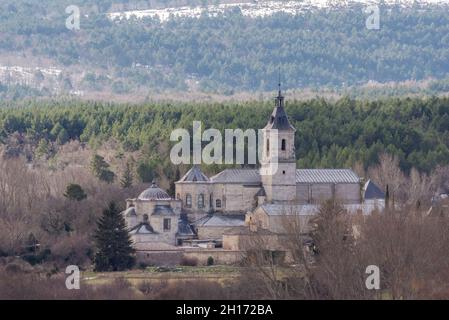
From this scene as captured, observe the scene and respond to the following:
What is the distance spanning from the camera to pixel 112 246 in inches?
2945

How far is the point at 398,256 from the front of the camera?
63125mm

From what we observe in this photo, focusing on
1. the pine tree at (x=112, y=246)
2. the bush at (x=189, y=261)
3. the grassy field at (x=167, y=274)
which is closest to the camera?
the grassy field at (x=167, y=274)

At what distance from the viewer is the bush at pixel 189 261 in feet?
252

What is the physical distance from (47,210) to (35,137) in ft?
120

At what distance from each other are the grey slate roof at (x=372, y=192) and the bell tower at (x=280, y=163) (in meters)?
3.29

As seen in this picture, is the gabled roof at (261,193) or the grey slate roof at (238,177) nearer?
the gabled roof at (261,193)

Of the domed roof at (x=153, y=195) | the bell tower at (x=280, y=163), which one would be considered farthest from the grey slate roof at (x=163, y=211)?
the bell tower at (x=280, y=163)

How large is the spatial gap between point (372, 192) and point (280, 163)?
4337 mm

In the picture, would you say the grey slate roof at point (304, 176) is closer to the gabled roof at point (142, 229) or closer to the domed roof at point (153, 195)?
the domed roof at point (153, 195)

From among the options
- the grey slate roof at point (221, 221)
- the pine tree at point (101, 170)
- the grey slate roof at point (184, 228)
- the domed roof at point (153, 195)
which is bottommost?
the grey slate roof at point (184, 228)

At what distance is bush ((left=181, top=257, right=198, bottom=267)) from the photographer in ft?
252

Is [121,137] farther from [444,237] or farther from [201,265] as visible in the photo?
[444,237]
